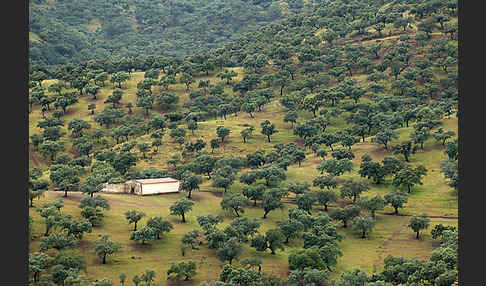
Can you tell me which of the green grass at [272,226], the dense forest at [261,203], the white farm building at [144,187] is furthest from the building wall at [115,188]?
the green grass at [272,226]

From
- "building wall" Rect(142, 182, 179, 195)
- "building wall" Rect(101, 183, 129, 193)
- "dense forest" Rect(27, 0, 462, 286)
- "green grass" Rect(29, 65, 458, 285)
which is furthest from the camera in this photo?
"building wall" Rect(101, 183, 129, 193)

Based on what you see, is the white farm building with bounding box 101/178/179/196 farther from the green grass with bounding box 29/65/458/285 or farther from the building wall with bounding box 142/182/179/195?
the green grass with bounding box 29/65/458/285

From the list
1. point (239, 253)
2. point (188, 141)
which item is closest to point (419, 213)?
point (239, 253)

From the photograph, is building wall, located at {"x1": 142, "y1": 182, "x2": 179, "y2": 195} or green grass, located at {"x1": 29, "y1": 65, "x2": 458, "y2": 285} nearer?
green grass, located at {"x1": 29, "y1": 65, "x2": 458, "y2": 285}

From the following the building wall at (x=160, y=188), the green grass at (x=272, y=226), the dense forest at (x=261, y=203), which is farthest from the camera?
the building wall at (x=160, y=188)

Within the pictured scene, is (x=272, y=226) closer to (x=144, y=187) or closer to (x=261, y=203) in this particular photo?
(x=261, y=203)

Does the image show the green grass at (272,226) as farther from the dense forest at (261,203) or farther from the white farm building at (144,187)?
the white farm building at (144,187)

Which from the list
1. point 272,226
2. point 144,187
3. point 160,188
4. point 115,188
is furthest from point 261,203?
point 115,188

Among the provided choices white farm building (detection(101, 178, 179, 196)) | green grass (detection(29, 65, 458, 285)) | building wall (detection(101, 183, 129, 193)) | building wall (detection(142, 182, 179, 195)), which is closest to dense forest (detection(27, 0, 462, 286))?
green grass (detection(29, 65, 458, 285))
